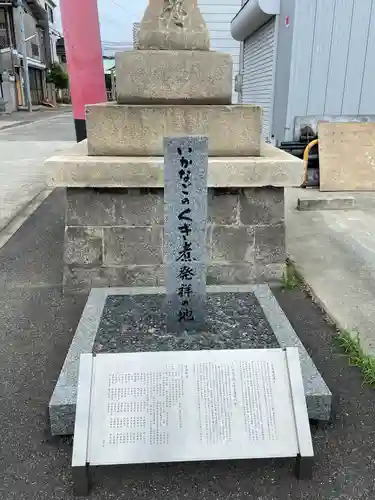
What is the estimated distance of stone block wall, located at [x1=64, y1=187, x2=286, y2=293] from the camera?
12.8 ft

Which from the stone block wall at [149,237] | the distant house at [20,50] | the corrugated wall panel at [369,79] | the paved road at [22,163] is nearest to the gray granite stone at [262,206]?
the stone block wall at [149,237]

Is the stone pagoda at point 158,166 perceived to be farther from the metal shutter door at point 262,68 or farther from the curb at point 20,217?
the metal shutter door at point 262,68

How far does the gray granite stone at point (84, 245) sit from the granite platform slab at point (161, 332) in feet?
1.66

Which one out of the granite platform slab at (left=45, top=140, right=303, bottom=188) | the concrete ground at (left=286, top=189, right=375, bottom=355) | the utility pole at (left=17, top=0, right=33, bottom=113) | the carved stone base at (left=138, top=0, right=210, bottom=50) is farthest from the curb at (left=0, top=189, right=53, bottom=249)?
the utility pole at (left=17, top=0, right=33, bottom=113)

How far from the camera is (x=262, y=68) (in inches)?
404

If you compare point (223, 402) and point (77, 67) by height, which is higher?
point (77, 67)

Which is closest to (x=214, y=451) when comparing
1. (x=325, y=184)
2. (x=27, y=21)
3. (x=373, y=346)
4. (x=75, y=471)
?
(x=75, y=471)

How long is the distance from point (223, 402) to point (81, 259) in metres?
2.30

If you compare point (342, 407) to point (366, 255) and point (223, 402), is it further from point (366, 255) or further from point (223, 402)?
point (366, 255)

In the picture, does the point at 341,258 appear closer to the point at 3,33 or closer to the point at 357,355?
the point at 357,355

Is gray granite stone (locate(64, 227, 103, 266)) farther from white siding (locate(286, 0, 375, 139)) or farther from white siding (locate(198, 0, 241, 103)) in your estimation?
white siding (locate(198, 0, 241, 103))

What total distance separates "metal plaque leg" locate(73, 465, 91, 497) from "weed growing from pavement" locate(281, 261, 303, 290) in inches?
104

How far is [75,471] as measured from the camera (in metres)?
2.00

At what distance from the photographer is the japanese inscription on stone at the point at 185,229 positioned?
2.62 m
